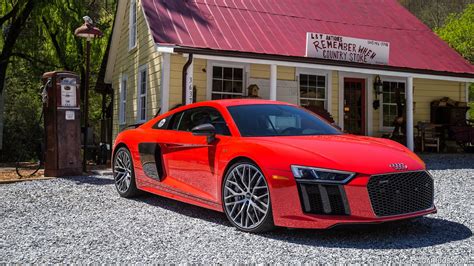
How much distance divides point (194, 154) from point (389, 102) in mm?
12003

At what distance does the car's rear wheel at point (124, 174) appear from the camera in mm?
6609

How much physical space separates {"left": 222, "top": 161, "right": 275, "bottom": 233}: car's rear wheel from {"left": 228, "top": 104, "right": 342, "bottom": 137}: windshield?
1.65ft

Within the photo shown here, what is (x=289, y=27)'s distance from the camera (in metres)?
14.5

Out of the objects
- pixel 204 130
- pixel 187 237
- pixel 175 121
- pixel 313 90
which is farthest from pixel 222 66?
pixel 187 237

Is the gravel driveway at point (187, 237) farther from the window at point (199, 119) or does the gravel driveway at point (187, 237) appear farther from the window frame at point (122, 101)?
the window frame at point (122, 101)

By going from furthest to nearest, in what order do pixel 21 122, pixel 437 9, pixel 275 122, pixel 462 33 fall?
pixel 437 9
pixel 462 33
pixel 21 122
pixel 275 122

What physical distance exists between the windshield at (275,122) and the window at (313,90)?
886cm

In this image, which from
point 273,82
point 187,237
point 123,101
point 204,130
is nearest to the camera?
point 187,237

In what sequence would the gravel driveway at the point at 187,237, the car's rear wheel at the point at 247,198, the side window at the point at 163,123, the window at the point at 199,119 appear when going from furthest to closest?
the side window at the point at 163,123 < the window at the point at 199,119 < the car's rear wheel at the point at 247,198 < the gravel driveway at the point at 187,237

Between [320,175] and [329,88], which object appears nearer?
[320,175]

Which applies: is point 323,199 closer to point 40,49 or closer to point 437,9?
point 40,49

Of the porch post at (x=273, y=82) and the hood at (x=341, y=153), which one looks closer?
the hood at (x=341, y=153)

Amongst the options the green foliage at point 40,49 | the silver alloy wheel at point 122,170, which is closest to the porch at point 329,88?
the silver alloy wheel at point 122,170

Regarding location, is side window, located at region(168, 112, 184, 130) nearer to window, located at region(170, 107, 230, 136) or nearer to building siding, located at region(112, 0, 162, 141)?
window, located at region(170, 107, 230, 136)
